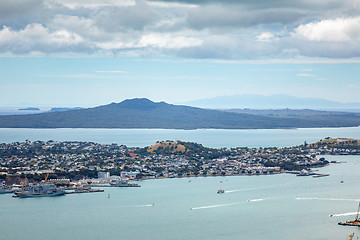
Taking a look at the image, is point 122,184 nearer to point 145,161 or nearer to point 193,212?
point 193,212

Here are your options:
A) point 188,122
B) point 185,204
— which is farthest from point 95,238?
point 188,122

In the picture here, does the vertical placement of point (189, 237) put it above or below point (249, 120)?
below

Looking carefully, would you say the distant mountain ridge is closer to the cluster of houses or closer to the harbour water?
the cluster of houses

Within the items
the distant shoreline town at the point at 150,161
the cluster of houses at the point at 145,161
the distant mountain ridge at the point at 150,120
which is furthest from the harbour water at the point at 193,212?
the distant mountain ridge at the point at 150,120

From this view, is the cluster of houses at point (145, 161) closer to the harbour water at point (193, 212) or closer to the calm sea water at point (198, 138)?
the harbour water at point (193, 212)

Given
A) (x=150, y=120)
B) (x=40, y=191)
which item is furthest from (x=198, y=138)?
(x=40, y=191)

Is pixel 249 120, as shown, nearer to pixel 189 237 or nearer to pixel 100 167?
pixel 100 167

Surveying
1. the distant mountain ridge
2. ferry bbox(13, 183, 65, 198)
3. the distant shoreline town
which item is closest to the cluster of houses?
the distant shoreline town
